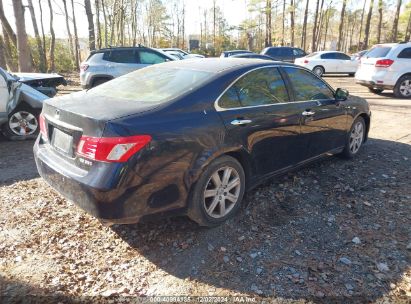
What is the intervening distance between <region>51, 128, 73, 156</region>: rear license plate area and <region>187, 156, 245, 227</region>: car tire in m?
1.11

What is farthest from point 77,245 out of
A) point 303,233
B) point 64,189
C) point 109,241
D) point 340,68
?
point 340,68

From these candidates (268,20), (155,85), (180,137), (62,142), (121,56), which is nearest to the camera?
(180,137)

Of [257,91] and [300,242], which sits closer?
[300,242]

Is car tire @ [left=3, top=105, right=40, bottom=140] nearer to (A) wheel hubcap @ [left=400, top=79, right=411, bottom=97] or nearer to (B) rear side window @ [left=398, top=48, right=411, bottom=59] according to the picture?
(B) rear side window @ [left=398, top=48, right=411, bottom=59]

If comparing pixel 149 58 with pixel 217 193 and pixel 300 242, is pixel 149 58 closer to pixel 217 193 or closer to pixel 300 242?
pixel 217 193

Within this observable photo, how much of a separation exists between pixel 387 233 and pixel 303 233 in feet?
2.62

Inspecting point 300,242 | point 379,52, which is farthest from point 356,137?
point 379,52

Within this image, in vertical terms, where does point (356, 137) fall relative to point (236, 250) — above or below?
above

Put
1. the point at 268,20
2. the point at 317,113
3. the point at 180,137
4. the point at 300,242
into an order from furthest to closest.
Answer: the point at 268,20
the point at 317,113
the point at 300,242
the point at 180,137

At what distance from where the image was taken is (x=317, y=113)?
4332 mm

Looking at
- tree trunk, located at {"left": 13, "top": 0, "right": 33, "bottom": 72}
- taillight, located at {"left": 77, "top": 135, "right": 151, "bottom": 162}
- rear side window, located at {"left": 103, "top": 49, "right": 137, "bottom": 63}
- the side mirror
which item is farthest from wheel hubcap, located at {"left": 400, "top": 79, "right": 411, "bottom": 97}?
tree trunk, located at {"left": 13, "top": 0, "right": 33, "bottom": 72}

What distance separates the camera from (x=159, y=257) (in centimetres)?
299

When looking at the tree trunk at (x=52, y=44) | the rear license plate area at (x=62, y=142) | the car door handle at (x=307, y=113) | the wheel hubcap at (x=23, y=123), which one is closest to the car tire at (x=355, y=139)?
the car door handle at (x=307, y=113)

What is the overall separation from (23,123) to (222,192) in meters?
4.91
